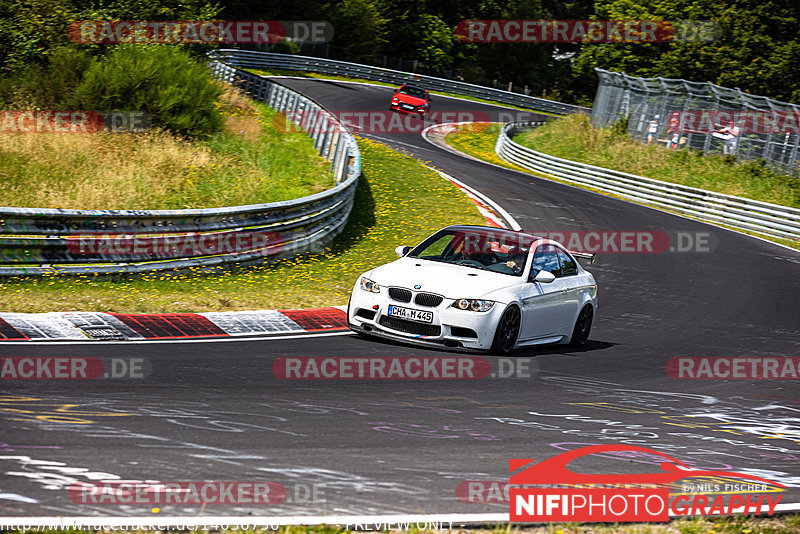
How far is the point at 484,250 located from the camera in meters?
11.5

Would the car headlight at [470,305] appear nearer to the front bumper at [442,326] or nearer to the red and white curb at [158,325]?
the front bumper at [442,326]

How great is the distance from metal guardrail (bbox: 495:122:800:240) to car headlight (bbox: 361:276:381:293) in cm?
1912

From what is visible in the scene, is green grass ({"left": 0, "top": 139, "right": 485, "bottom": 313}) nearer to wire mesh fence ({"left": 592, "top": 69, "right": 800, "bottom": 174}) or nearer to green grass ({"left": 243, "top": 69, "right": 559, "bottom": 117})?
wire mesh fence ({"left": 592, "top": 69, "right": 800, "bottom": 174})

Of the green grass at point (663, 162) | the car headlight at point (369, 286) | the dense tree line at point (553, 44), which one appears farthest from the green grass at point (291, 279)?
the dense tree line at point (553, 44)

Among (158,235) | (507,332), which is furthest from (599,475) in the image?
(158,235)

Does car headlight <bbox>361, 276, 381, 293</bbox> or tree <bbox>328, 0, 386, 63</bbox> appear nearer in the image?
car headlight <bbox>361, 276, 381, 293</bbox>

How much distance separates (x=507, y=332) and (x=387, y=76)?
169ft

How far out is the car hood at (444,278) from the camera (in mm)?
10258

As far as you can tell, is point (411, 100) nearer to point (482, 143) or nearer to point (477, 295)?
point (482, 143)

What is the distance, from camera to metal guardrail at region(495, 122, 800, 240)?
87.5 feet

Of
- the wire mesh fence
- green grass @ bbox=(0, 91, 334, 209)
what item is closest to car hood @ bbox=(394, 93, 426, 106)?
the wire mesh fence

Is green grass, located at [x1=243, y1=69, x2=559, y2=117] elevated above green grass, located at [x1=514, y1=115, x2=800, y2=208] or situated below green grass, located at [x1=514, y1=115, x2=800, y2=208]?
above

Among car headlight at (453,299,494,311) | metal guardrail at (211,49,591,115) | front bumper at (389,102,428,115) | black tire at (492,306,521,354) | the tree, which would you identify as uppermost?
the tree

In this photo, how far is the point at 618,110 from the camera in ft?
130
